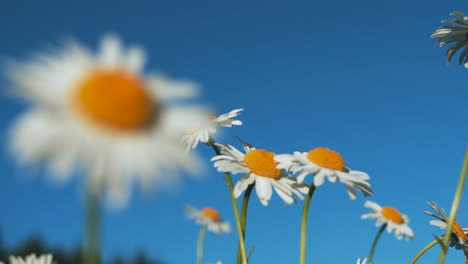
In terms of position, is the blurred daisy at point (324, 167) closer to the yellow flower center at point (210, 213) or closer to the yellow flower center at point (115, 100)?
the yellow flower center at point (115, 100)

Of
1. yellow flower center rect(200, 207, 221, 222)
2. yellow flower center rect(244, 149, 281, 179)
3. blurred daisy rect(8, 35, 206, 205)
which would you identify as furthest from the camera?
yellow flower center rect(200, 207, 221, 222)

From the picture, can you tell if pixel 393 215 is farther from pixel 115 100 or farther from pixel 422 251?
pixel 115 100

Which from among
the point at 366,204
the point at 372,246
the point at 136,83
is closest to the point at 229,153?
the point at 366,204

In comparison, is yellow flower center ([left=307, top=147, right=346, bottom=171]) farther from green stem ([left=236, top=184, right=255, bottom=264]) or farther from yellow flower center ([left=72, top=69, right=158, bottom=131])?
yellow flower center ([left=72, top=69, right=158, bottom=131])

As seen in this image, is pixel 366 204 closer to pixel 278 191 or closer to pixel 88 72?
pixel 278 191

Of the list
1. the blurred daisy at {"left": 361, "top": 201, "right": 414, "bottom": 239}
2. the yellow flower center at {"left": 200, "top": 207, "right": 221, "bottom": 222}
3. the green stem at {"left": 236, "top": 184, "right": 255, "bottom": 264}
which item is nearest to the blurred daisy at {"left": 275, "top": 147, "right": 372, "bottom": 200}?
the green stem at {"left": 236, "top": 184, "right": 255, "bottom": 264}

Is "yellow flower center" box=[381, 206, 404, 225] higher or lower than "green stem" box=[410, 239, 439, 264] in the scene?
higher

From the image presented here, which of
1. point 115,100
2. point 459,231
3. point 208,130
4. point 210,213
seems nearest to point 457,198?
point 208,130
